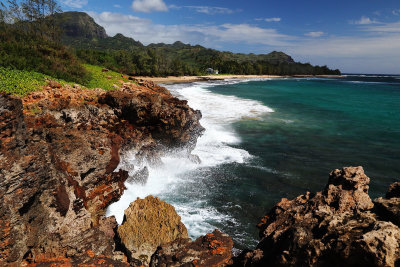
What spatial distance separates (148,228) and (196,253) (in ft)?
7.40

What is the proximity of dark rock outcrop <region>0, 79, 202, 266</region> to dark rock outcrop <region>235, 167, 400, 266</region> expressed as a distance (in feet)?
14.3

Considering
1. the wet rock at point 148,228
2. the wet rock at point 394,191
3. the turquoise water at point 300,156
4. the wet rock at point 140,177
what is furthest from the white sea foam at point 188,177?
the wet rock at point 394,191

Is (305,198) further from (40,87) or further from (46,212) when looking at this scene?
(40,87)

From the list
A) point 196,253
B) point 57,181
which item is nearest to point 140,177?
point 57,181

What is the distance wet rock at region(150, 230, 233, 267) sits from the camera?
6262mm

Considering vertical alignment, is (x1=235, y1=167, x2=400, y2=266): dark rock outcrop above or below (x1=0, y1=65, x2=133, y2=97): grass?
below

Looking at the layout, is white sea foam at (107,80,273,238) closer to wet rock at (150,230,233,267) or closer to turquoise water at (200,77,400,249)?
turquoise water at (200,77,400,249)

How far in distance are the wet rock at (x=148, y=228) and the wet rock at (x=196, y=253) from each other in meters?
0.68

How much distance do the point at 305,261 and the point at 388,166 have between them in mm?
18359

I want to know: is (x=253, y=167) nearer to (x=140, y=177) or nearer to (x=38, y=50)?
A: (x=140, y=177)

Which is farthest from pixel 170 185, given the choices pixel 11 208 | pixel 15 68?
pixel 15 68

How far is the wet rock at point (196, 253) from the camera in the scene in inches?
247

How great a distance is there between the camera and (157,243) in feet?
25.0

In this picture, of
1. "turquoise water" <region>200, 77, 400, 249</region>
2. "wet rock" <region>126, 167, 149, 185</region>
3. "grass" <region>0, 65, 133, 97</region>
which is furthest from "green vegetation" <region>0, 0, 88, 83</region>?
"turquoise water" <region>200, 77, 400, 249</region>
